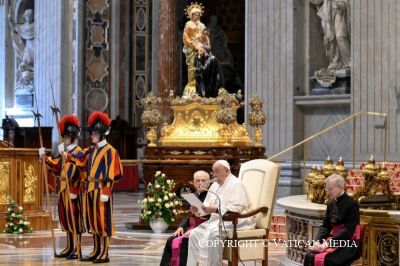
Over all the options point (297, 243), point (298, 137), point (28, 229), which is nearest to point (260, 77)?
point (298, 137)

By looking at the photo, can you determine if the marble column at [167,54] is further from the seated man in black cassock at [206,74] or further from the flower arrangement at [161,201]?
the flower arrangement at [161,201]

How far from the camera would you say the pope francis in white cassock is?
9117 millimetres

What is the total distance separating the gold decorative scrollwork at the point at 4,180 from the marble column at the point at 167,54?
6.63 metres

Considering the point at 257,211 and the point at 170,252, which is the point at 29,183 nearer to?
the point at 170,252

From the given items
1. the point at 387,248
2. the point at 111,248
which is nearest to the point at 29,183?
the point at 111,248

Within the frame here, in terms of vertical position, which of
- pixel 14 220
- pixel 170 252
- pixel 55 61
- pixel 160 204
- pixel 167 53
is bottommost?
pixel 14 220

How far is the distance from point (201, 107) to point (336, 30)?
3951mm

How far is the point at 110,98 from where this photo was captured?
25.1 meters

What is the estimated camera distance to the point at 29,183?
14695 millimetres

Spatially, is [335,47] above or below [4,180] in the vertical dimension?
above

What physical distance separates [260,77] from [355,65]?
221cm

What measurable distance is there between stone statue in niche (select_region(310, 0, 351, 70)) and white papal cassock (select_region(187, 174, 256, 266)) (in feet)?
28.8

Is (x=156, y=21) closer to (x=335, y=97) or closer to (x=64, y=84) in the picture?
(x=64, y=84)

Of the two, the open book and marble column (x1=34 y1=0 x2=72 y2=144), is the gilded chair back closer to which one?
the open book
